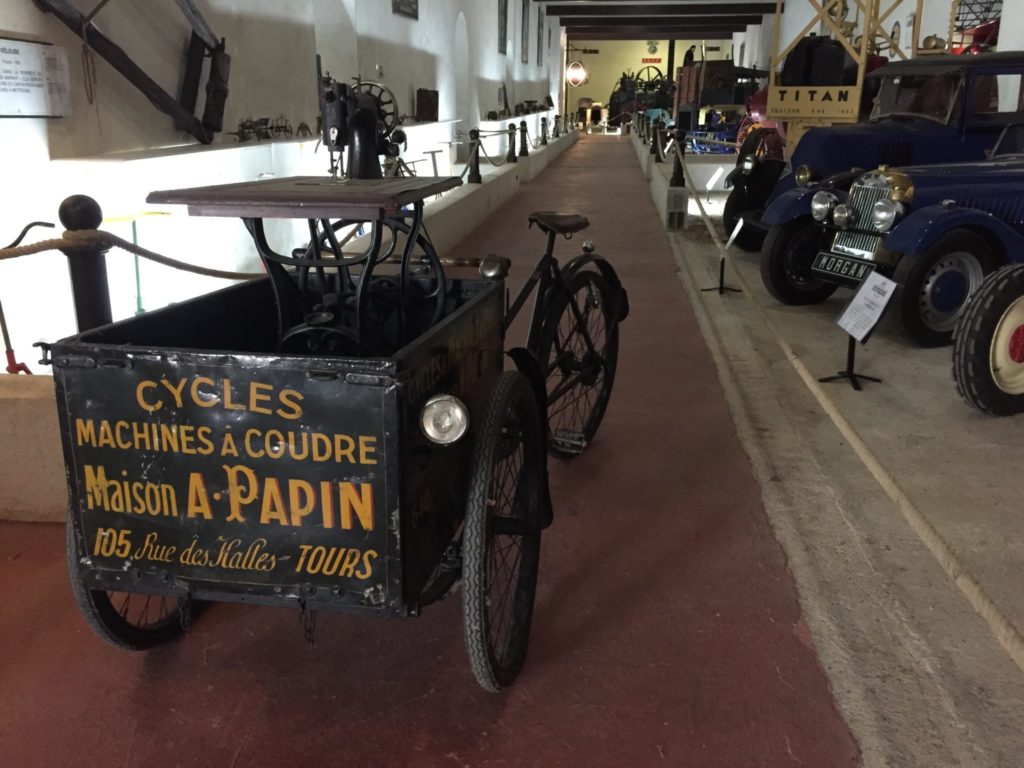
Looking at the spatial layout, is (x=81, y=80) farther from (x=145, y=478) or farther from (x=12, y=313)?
(x=145, y=478)

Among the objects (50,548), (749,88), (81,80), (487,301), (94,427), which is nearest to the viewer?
(94,427)

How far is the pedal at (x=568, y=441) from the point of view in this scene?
3.49 metres

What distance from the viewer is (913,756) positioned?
6.49 ft

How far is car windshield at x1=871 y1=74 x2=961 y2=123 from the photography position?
20.6 feet

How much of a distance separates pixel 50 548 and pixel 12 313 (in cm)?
243

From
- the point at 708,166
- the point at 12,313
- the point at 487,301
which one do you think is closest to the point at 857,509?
the point at 487,301

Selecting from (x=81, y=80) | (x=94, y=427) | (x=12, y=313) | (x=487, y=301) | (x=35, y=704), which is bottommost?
(x=35, y=704)

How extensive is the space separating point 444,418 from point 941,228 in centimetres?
406

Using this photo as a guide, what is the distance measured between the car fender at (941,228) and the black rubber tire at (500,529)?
329cm

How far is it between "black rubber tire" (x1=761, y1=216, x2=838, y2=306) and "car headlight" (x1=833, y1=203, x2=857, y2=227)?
625 mm

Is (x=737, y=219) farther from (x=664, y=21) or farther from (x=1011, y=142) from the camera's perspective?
(x=664, y=21)

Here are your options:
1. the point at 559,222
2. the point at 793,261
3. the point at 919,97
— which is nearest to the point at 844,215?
the point at 793,261

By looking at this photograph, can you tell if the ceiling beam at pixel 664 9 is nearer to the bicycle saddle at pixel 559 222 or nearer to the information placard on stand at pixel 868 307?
the information placard on stand at pixel 868 307

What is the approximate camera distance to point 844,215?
5.34 meters
